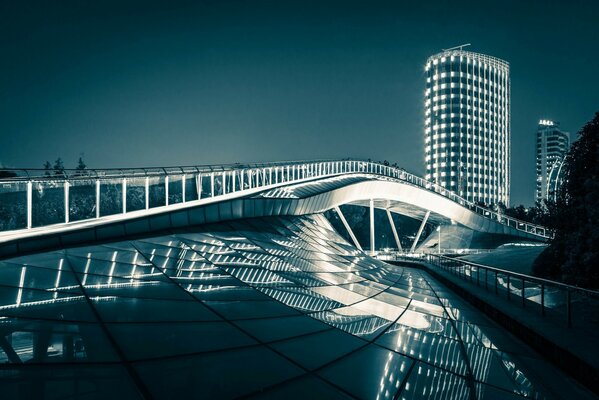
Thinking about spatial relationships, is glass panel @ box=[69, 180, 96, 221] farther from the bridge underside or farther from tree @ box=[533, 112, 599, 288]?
tree @ box=[533, 112, 599, 288]

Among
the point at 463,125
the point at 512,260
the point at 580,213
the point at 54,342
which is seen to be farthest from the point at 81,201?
the point at 463,125

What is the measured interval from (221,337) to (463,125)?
7361 inches

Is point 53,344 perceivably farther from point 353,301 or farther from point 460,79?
point 460,79

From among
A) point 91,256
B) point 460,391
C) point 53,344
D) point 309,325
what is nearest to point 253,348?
point 309,325

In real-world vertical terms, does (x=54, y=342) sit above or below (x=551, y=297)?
above

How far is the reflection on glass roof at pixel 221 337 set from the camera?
4.80m

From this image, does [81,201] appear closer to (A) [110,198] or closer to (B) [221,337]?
(A) [110,198]

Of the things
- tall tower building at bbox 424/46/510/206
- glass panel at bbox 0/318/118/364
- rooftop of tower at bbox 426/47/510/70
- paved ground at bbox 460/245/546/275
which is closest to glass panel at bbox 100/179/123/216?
glass panel at bbox 0/318/118/364

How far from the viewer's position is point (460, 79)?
17450 centimetres

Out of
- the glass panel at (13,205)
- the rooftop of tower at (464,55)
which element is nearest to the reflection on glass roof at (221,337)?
the glass panel at (13,205)

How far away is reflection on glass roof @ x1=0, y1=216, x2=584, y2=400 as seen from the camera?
4802 mm

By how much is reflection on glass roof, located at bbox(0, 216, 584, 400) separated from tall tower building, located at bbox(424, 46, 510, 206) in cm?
17274

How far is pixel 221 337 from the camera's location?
6.40m

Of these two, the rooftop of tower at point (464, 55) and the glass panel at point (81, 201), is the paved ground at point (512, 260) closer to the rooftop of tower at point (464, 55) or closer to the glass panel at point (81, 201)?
the glass panel at point (81, 201)
